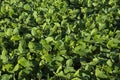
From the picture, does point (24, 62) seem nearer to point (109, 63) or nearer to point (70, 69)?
point (70, 69)

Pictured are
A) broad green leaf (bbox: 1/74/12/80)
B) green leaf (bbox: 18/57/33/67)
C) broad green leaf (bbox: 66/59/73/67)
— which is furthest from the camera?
broad green leaf (bbox: 66/59/73/67)

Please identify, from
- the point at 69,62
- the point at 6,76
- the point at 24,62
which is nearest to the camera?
the point at 6,76

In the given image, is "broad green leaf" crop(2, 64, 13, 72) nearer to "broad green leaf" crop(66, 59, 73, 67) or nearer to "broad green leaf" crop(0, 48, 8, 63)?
"broad green leaf" crop(0, 48, 8, 63)

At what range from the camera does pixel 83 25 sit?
425cm

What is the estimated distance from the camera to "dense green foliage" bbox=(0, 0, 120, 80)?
331cm

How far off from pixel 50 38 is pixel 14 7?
1325 mm

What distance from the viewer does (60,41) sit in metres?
3.63

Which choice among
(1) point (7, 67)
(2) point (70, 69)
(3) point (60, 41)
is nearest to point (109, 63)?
(2) point (70, 69)

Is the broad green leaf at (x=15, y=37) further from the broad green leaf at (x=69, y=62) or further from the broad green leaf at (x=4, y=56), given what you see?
the broad green leaf at (x=69, y=62)

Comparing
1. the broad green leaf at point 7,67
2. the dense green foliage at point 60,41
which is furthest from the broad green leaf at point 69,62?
the broad green leaf at point 7,67

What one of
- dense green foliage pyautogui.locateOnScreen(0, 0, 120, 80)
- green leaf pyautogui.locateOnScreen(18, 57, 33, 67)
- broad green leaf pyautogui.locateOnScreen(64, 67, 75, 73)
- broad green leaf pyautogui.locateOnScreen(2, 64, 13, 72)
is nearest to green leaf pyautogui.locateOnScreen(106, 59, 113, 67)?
dense green foliage pyautogui.locateOnScreen(0, 0, 120, 80)

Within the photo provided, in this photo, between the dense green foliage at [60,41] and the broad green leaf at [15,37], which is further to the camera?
the broad green leaf at [15,37]

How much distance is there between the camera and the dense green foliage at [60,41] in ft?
10.9

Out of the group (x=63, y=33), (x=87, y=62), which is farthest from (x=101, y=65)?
(x=63, y=33)
